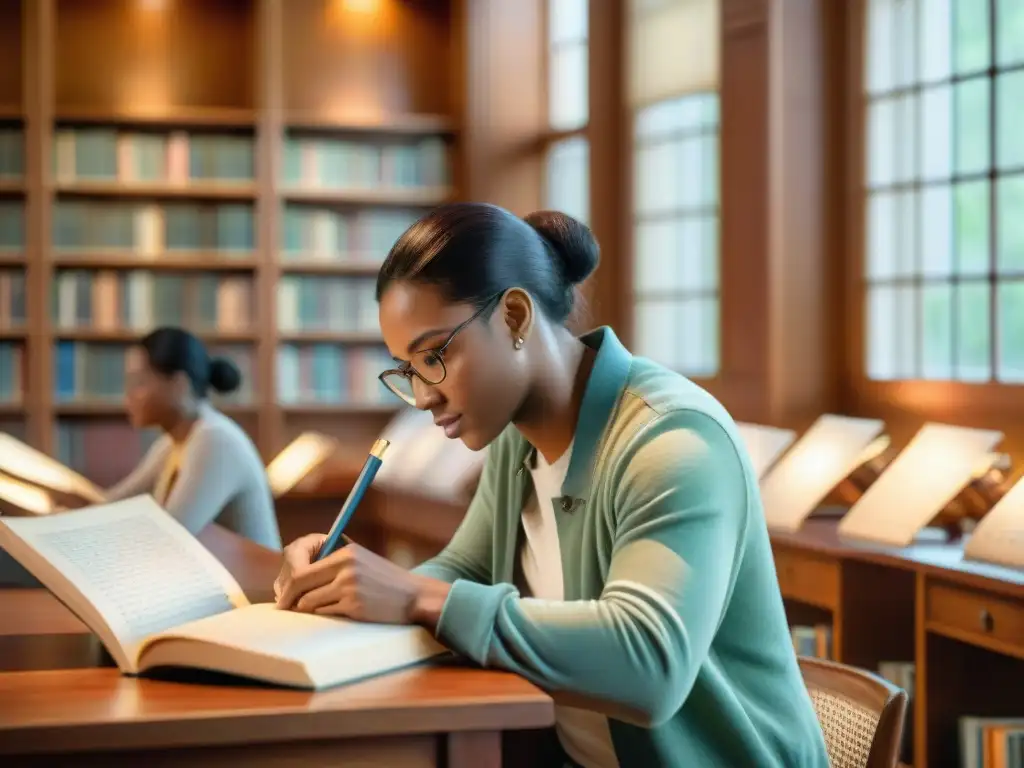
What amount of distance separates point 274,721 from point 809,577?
2301 millimetres

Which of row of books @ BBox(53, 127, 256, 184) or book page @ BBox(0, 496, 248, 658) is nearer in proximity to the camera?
book page @ BBox(0, 496, 248, 658)

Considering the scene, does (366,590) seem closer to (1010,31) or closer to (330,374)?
(1010,31)

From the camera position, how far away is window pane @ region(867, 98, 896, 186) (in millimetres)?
4230

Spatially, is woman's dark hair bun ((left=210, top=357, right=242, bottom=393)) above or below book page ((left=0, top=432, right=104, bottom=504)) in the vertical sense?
above

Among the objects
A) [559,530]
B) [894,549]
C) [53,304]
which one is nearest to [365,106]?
[53,304]

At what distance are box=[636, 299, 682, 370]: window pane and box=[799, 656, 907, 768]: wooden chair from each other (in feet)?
11.7

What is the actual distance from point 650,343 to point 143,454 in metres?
2.58

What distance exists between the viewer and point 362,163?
6.84 meters

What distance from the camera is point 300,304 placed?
266 inches

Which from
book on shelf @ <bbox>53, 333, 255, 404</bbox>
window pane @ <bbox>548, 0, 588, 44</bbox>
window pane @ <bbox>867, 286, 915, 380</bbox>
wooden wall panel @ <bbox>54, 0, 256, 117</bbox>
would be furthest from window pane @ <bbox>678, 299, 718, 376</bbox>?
wooden wall panel @ <bbox>54, 0, 256, 117</bbox>

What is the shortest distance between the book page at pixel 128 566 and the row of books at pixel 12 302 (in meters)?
5.00

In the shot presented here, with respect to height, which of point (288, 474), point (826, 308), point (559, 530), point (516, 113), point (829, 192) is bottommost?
point (288, 474)

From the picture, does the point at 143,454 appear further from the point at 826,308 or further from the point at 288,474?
the point at 826,308

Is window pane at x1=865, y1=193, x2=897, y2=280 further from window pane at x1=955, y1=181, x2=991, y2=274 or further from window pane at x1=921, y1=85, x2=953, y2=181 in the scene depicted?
window pane at x1=955, y1=181, x2=991, y2=274
